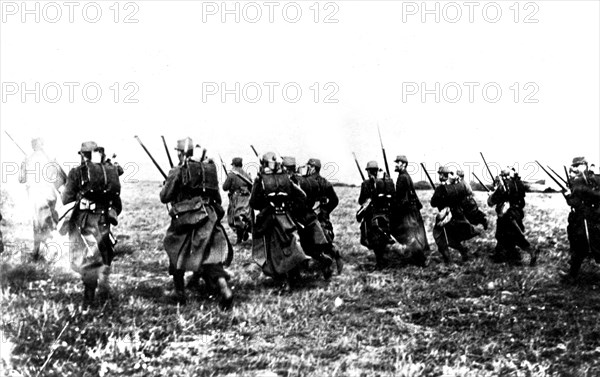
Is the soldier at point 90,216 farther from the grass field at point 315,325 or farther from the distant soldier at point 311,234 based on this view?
the distant soldier at point 311,234

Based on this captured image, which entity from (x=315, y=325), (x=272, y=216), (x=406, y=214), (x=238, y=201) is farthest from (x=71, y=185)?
→ (x=406, y=214)

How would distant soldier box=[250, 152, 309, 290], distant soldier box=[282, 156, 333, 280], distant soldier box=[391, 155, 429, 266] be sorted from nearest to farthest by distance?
distant soldier box=[250, 152, 309, 290]
distant soldier box=[282, 156, 333, 280]
distant soldier box=[391, 155, 429, 266]

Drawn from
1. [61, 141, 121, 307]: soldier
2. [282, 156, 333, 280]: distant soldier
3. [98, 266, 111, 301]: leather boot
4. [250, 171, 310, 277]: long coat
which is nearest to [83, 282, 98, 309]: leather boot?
[61, 141, 121, 307]: soldier

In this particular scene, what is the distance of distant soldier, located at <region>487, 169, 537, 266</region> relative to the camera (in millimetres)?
12016

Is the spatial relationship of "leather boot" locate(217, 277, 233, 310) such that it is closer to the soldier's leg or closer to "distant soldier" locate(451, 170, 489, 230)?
the soldier's leg

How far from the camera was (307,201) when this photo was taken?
450 inches

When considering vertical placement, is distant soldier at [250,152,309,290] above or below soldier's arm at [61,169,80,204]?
below

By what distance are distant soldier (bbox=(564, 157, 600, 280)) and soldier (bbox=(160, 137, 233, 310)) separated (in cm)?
625

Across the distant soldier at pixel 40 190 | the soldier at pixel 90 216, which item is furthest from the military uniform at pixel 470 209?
the distant soldier at pixel 40 190

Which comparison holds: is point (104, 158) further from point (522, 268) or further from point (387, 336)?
point (522, 268)

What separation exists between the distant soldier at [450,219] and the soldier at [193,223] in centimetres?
540

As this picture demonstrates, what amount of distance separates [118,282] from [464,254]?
6982 millimetres

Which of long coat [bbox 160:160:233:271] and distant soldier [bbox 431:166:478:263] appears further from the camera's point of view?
distant soldier [bbox 431:166:478:263]

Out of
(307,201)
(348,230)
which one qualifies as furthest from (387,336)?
(348,230)
